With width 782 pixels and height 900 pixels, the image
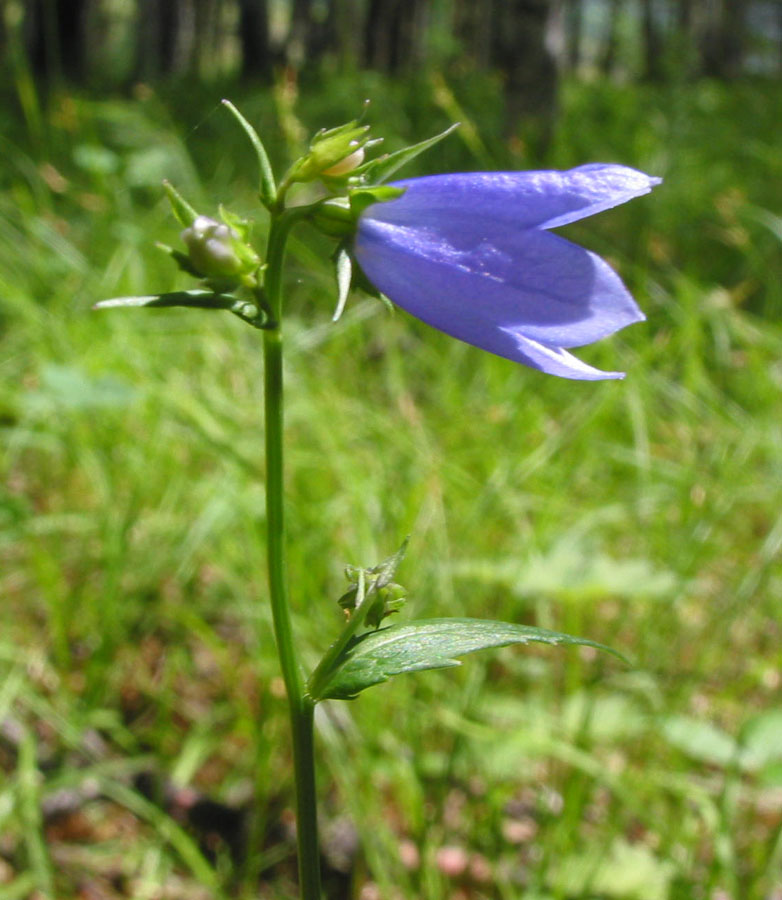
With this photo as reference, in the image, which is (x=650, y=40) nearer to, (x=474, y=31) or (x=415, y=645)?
(x=474, y=31)

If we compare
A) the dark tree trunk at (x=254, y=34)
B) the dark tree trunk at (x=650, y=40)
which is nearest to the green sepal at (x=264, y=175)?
the dark tree trunk at (x=254, y=34)

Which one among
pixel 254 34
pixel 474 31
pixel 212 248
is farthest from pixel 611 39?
pixel 212 248

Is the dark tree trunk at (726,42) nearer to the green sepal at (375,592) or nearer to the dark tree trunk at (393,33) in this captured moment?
the dark tree trunk at (393,33)

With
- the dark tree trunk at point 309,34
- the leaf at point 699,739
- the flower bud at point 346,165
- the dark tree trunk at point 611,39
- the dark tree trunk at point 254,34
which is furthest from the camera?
the dark tree trunk at point 611,39

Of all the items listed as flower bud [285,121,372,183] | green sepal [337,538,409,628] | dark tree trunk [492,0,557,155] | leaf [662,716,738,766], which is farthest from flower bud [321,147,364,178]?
dark tree trunk [492,0,557,155]

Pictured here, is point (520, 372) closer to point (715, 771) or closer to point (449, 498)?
point (449, 498)

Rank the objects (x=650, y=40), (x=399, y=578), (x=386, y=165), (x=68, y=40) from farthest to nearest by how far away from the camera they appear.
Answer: (x=650, y=40), (x=68, y=40), (x=399, y=578), (x=386, y=165)
